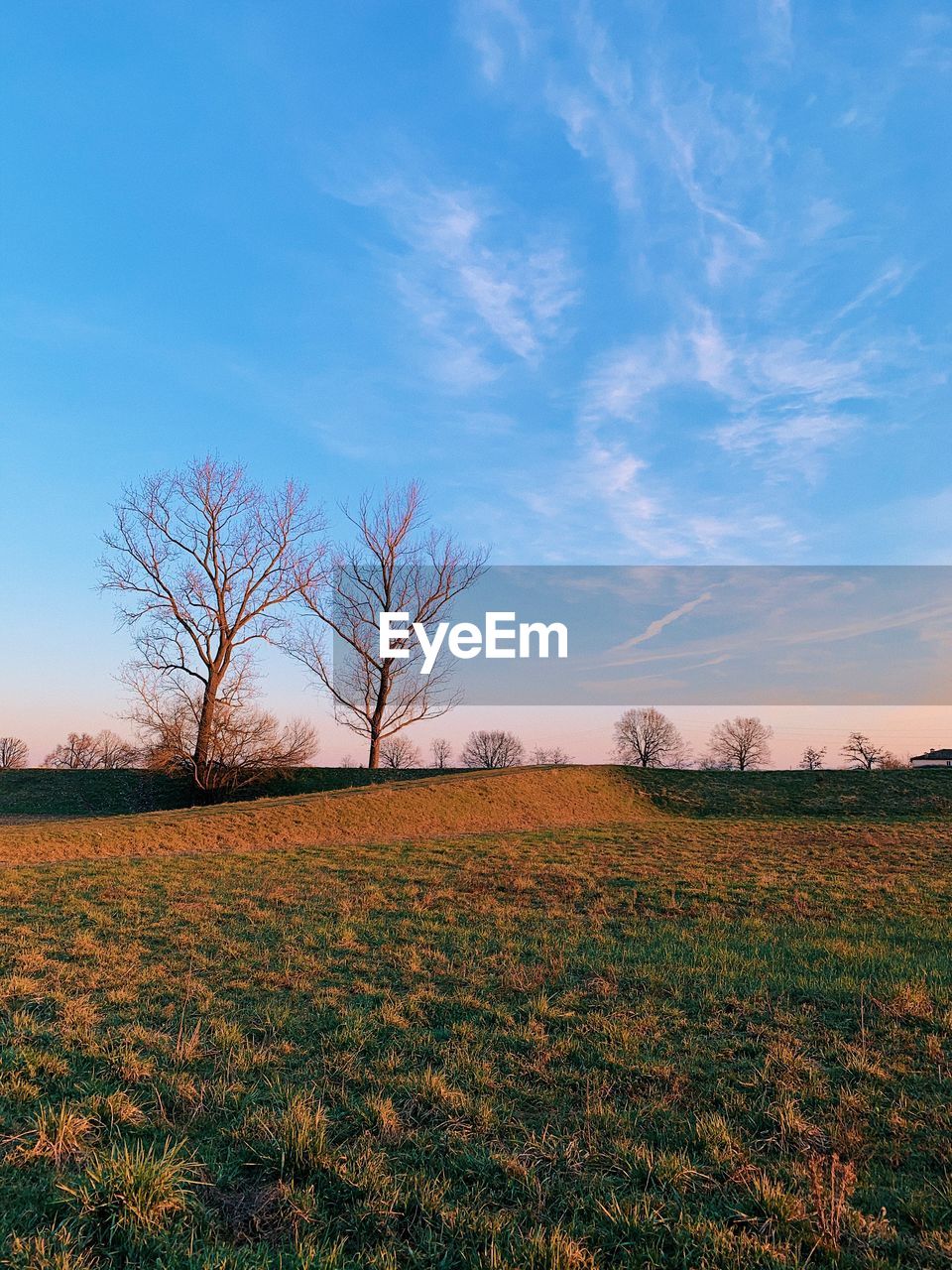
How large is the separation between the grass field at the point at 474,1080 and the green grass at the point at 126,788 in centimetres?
2481

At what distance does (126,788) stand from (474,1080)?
37.5 metres

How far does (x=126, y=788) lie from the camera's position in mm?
36188

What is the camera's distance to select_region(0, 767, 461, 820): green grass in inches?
1344

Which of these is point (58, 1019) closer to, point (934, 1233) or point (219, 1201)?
point (219, 1201)

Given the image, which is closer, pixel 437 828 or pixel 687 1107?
pixel 687 1107

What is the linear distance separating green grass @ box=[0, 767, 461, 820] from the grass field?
2481 cm

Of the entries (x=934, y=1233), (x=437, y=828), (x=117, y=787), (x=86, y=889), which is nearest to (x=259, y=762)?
(x=117, y=787)

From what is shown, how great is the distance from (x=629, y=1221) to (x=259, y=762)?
112ft

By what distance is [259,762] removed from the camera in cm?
3472

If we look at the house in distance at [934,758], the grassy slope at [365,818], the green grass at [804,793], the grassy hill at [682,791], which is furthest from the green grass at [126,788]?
the house in distance at [934,758]

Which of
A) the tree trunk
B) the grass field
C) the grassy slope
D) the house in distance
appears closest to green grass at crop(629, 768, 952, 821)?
the grassy slope

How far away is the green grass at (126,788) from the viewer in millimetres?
34125

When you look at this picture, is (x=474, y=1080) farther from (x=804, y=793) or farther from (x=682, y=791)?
(x=804, y=793)

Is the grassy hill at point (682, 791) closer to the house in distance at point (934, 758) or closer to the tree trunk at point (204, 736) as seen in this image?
the tree trunk at point (204, 736)
